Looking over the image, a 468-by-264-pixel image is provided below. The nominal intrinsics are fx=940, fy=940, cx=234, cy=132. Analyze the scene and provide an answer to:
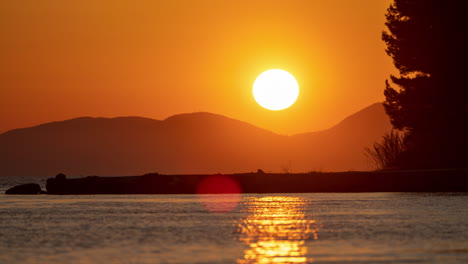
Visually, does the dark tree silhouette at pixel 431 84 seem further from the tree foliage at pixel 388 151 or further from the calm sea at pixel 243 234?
the calm sea at pixel 243 234

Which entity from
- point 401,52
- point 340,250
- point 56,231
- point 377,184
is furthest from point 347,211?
point 401,52

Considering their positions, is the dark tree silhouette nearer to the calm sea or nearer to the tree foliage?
the tree foliage

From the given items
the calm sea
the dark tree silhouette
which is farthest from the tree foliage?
the calm sea

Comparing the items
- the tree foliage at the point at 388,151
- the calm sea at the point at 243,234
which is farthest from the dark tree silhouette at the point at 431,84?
the calm sea at the point at 243,234

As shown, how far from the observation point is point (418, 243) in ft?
88.8

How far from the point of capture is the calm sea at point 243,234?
80.2 ft

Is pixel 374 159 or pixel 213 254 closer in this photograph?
pixel 213 254

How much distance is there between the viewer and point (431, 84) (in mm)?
68625

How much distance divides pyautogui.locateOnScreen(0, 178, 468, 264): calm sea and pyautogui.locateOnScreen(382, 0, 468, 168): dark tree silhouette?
1850cm

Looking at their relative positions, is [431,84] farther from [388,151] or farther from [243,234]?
[243,234]

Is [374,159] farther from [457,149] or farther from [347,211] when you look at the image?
[347,211]

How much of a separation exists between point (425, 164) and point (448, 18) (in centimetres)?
1087

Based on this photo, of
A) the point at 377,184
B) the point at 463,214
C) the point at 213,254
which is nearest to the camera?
the point at 213,254

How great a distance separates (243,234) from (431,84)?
132 ft
